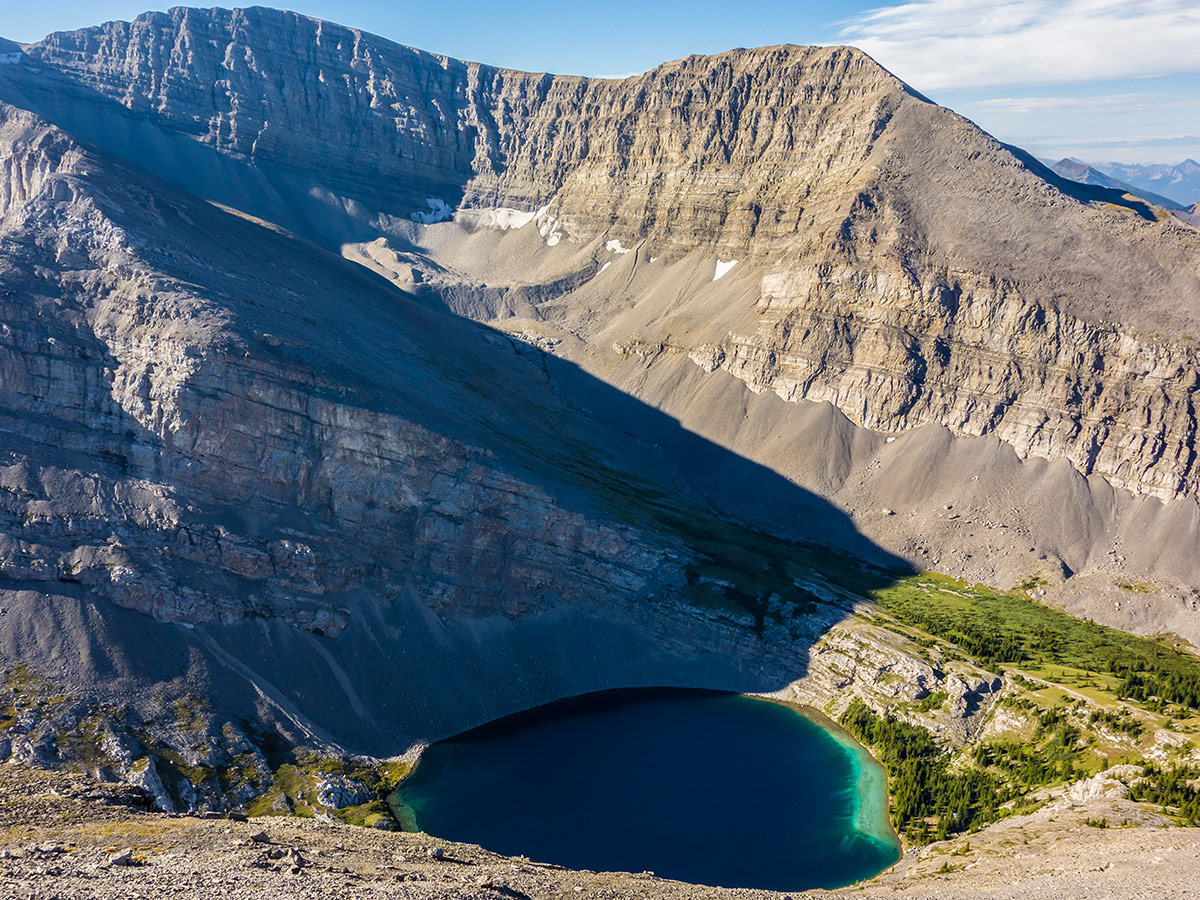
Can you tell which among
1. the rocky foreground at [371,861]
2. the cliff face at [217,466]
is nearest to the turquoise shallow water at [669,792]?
the rocky foreground at [371,861]

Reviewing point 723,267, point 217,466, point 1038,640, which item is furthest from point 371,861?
point 723,267

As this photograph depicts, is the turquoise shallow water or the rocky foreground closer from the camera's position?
the rocky foreground

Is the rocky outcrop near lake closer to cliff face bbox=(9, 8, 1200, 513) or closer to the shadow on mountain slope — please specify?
the shadow on mountain slope

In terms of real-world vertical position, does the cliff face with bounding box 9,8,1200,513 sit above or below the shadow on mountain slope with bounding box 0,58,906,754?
above

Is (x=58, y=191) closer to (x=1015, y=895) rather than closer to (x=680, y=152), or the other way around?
(x=1015, y=895)

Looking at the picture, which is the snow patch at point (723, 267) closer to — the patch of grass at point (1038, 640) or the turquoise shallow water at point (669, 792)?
the patch of grass at point (1038, 640)

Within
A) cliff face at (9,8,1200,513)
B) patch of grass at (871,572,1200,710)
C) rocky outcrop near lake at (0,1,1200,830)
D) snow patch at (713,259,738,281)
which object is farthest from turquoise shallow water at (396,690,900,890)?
snow patch at (713,259,738,281)

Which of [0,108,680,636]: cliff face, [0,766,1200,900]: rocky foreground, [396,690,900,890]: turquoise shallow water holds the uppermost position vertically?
[0,108,680,636]: cliff face

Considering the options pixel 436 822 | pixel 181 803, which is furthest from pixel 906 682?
pixel 181 803
